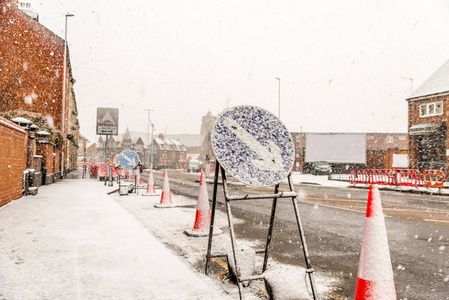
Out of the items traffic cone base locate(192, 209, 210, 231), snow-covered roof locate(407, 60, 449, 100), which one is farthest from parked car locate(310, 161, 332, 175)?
traffic cone base locate(192, 209, 210, 231)

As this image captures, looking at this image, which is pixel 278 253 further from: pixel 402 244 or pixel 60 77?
pixel 60 77

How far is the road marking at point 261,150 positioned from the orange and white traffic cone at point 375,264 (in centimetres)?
101

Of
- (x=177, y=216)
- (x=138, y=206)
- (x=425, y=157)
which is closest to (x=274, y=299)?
(x=177, y=216)

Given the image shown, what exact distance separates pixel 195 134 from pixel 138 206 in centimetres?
13294

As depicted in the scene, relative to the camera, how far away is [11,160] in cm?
1003

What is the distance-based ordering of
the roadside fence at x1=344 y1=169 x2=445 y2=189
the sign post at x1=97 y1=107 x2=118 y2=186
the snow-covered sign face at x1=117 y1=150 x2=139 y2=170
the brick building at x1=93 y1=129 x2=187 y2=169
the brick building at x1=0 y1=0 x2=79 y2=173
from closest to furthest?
the snow-covered sign face at x1=117 y1=150 x2=139 y2=170 → the sign post at x1=97 y1=107 x2=118 y2=186 → the roadside fence at x1=344 y1=169 x2=445 y2=189 → the brick building at x1=0 y1=0 x2=79 y2=173 → the brick building at x1=93 y1=129 x2=187 y2=169

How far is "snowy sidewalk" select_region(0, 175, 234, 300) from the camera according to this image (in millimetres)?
3570

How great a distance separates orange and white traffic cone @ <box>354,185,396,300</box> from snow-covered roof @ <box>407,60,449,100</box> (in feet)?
103

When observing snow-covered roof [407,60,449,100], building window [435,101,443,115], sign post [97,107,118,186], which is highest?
snow-covered roof [407,60,449,100]

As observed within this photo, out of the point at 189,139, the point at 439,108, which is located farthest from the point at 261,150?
the point at 189,139

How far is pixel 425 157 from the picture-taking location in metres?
32.8

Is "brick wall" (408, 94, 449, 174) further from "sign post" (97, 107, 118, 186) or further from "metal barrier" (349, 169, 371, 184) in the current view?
"sign post" (97, 107, 118, 186)

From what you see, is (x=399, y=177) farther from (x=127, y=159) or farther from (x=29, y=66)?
(x=29, y=66)

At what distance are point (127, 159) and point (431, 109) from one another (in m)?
27.4
